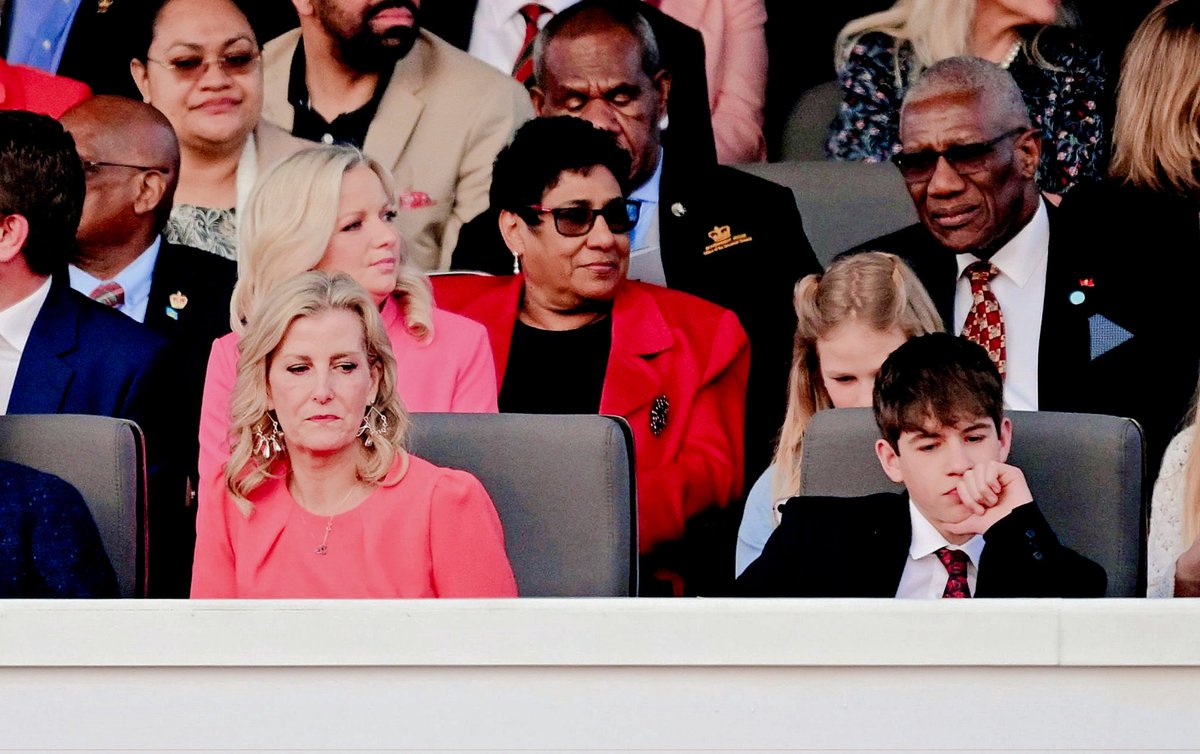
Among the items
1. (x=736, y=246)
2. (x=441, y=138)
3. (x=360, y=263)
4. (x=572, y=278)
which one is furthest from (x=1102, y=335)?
(x=441, y=138)

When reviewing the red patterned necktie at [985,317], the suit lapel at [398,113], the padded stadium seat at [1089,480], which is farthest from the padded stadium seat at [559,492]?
the suit lapel at [398,113]

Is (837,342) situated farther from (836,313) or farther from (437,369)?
(437,369)

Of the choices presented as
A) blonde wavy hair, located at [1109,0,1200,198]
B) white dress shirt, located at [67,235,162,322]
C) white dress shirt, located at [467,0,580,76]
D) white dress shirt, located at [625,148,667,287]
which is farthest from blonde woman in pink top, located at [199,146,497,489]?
blonde wavy hair, located at [1109,0,1200,198]

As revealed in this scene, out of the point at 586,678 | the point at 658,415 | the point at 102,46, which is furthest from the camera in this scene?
the point at 102,46

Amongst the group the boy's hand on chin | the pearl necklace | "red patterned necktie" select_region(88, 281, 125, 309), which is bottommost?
the boy's hand on chin

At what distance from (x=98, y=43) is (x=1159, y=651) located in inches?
117

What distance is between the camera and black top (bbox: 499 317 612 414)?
3576mm

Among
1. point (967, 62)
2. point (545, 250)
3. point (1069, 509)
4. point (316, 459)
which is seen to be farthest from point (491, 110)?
point (1069, 509)

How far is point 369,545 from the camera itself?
2.77 meters

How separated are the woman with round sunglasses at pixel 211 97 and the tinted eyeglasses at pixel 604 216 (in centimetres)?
76

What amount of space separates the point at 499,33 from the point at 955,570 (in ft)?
7.39

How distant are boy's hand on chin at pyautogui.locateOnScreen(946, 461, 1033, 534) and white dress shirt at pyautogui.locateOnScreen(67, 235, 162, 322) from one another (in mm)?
1794

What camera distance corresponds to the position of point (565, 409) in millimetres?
3578

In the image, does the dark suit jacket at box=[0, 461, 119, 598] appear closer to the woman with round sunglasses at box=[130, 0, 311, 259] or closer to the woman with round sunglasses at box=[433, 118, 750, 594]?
the woman with round sunglasses at box=[433, 118, 750, 594]
